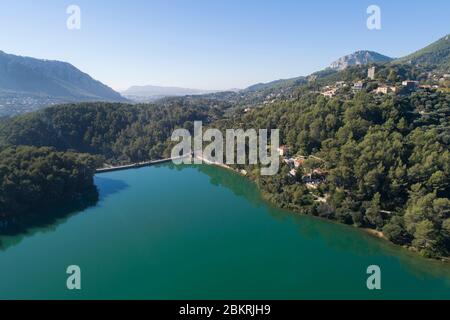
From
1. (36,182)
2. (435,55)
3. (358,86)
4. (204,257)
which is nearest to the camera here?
(204,257)

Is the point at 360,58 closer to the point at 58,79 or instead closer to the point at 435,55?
the point at 435,55

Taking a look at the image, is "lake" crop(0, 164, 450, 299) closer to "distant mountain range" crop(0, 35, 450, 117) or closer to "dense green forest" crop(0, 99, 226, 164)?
"dense green forest" crop(0, 99, 226, 164)

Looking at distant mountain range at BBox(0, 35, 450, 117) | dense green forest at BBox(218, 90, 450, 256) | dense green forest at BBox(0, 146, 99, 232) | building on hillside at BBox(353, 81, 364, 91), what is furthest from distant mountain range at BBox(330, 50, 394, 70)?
dense green forest at BBox(0, 146, 99, 232)

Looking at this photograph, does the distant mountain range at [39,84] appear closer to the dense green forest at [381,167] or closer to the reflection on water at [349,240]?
the dense green forest at [381,167]

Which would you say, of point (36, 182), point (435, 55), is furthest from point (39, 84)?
point (435, 55)
